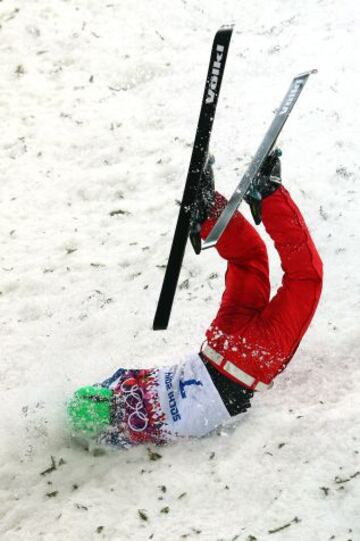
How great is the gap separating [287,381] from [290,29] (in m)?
5.60

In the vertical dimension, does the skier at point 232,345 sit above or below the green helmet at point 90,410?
above

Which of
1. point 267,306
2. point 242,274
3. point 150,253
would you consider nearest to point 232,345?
point 267,306

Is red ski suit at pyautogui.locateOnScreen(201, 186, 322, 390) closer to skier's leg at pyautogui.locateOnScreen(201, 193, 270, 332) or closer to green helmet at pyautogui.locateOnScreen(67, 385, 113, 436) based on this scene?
skier's leg at pyautogui.locateOnScreen(201, 193, 270, 332)

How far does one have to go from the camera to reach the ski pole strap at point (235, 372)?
4.02 m

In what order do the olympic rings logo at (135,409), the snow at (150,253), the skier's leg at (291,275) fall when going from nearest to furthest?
the snow at (150,253) → the skier's leg at (291,275) → the olympic rings logo at (135,409)

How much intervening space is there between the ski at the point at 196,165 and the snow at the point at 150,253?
0.99 metres

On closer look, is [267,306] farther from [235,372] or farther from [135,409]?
[135,409]

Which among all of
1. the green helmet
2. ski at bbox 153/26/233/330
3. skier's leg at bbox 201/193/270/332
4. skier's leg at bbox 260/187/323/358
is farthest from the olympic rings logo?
skier's leg at bbox 260/187/323/358

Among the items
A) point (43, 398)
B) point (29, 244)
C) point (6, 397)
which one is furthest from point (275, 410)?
point (29, 244)

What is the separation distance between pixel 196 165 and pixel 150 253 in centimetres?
232

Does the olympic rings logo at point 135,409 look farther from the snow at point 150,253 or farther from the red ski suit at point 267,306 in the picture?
the red ski suit at point 267,306

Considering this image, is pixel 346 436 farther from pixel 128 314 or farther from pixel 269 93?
pixel 269 93

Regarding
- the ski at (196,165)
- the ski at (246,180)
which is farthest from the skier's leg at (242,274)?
the ski at (196,165)

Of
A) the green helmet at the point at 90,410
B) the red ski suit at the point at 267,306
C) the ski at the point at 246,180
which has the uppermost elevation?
the ski at the point at 246,180
